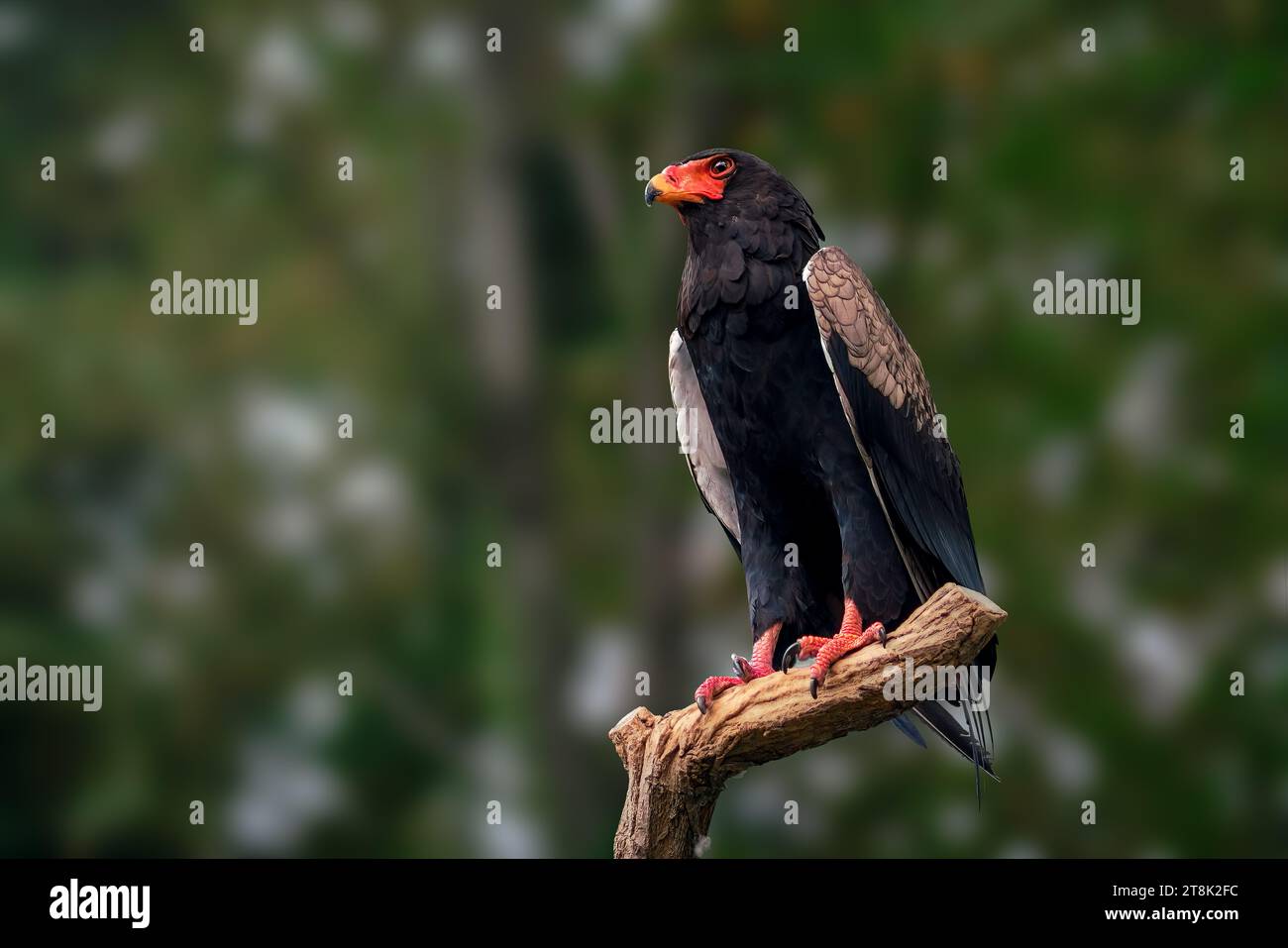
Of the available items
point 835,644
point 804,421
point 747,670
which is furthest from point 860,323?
point 747,670

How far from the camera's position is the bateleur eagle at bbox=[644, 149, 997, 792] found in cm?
513

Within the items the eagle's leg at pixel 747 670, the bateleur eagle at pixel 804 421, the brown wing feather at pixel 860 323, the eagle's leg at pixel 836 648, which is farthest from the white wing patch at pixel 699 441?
the eagle's leg at pixel 836 648

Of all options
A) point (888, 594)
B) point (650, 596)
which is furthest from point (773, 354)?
point (650, 596)

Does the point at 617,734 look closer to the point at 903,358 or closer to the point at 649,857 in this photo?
the point at 649,857

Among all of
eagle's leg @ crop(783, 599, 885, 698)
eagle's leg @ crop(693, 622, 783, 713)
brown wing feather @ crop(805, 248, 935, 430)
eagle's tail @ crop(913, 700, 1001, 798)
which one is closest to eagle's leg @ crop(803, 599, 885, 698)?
eagle's leg @ crop(783, 599, 885, 698)

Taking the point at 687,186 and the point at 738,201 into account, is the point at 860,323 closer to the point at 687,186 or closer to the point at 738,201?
the point at 738,201

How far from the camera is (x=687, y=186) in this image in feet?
17.4

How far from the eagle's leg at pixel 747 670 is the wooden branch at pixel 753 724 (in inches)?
1.4

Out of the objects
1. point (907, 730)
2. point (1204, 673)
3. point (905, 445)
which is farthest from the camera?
point (1204, 673)

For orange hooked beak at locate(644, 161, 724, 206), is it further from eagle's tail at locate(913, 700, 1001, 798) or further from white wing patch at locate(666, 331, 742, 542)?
eagle's tail at locate(913, 700, 1001, 798)

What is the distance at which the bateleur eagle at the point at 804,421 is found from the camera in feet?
16.8

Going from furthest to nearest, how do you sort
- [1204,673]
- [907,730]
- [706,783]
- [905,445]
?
[1204,673] → [907,730] → [905,445] → [706,783]

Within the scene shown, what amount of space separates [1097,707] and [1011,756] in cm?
61

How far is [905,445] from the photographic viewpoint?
5340 millimetres
